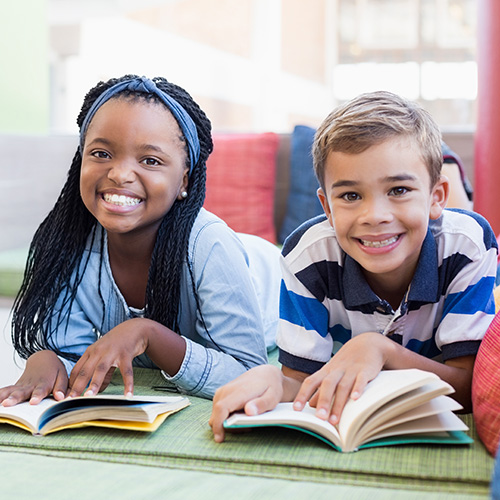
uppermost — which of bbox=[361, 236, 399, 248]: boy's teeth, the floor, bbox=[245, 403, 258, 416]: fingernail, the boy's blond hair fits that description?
the boy's blond hair

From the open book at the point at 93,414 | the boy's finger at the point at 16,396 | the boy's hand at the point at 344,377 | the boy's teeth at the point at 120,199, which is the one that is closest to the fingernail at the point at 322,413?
the boy's hand at the point at 344,377

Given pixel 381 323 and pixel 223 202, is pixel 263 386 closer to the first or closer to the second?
pixel 381 323

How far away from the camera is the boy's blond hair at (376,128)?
43.6 inches

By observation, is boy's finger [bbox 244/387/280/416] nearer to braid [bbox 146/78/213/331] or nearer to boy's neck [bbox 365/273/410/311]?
boy's neck [bbox 365/273/410/311]

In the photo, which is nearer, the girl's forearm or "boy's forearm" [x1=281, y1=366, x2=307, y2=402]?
"boy's forearm" [x1=281, y1=366, x2=307, y2=402]

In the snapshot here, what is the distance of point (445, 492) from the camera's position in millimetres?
802

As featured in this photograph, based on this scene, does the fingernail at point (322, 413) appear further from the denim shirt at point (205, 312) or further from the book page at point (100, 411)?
the denim shirt at point (205, 312)

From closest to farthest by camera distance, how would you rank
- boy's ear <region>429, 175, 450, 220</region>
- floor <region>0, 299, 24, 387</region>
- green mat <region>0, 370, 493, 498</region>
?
green mat <region>0, 370, 493, 498</region> → boy's ear <region>429, 175, 450, 220</region> → floor <region>0, 299, 24, 387</region>

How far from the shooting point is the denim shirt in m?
1.29

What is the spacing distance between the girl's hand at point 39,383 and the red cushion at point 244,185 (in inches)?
62.4

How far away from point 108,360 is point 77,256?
390 millimetres

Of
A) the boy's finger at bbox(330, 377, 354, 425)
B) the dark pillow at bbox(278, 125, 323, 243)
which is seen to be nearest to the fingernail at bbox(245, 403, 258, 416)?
the boy's finger at bbox(330, 377, 354, 425)

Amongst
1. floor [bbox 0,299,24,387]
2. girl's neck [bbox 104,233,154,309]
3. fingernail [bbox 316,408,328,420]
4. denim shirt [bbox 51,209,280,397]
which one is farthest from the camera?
floor [bbox 0,299,24,387]

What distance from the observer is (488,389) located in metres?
0.95
